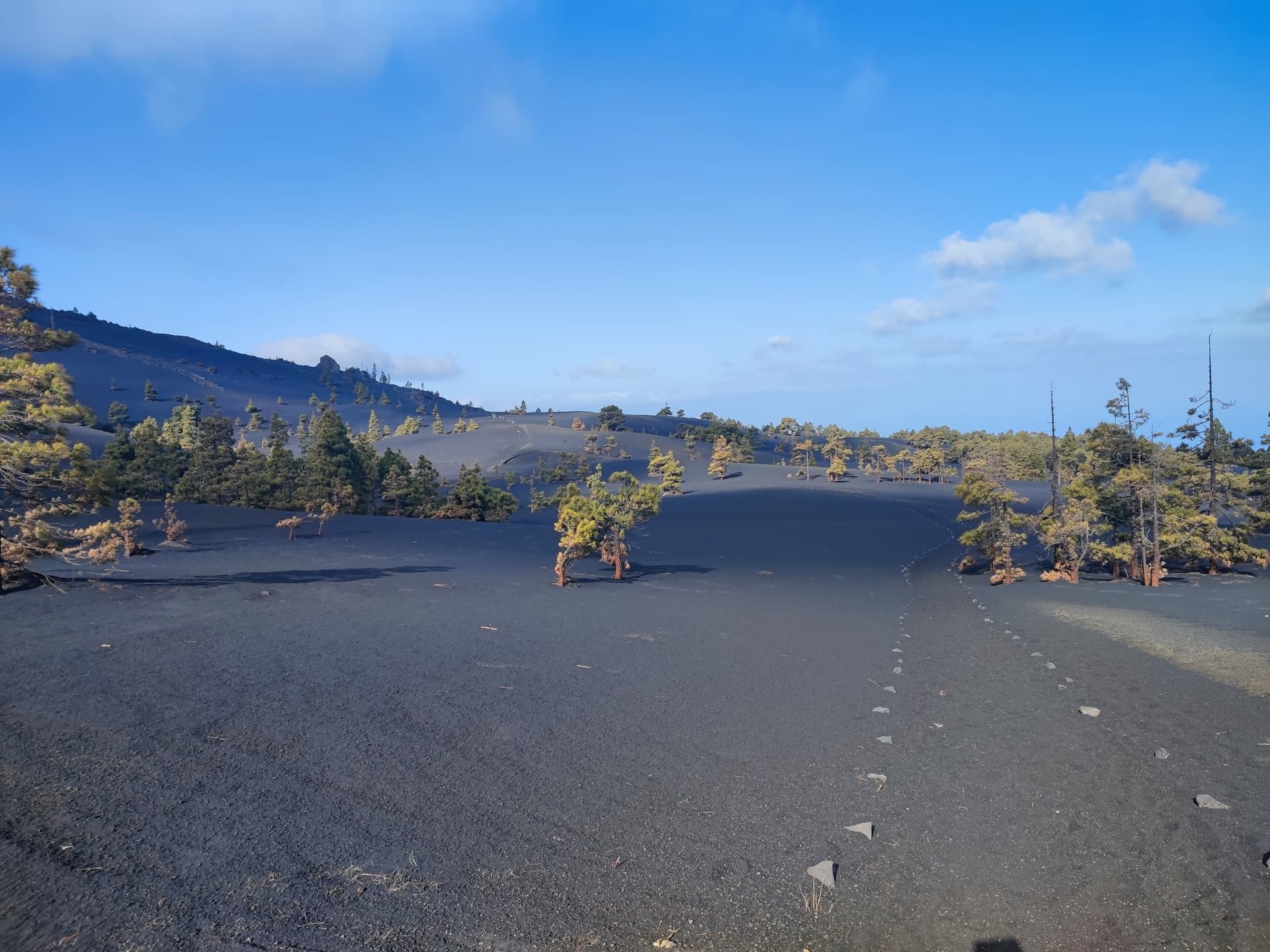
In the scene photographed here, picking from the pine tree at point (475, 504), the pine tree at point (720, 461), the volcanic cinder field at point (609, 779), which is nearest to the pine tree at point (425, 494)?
the pine tree at point (475, 504)

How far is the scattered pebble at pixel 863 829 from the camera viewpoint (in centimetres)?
649

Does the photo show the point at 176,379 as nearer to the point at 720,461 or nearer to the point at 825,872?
the point at 720,461

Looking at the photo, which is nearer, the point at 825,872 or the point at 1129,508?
the point at 825,872

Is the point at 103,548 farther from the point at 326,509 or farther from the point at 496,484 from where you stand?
the point at 496,484

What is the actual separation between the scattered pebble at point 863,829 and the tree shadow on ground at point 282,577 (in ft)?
53.0

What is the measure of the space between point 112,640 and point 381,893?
373 inches

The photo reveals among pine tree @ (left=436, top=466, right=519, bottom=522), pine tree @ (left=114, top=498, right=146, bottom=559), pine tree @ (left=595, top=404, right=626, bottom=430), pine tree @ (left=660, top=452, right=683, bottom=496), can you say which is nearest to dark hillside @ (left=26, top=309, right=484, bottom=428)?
pine tree @ (left=595, top=404, right=626, bottom=430)

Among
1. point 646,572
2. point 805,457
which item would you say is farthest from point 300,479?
point 805,457

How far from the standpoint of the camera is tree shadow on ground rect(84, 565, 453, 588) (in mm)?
17484

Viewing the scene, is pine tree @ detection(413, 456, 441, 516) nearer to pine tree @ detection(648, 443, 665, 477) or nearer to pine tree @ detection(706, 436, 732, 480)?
pine tree @ detection(648, 443, 665, 477)

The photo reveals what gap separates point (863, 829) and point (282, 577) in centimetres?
1753

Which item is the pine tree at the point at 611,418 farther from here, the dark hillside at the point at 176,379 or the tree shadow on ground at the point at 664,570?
the tree shadow on ground at the point at 664,570

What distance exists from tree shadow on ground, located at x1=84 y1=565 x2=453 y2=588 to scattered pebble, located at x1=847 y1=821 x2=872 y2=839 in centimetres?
1616

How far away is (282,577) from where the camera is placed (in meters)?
19.4
